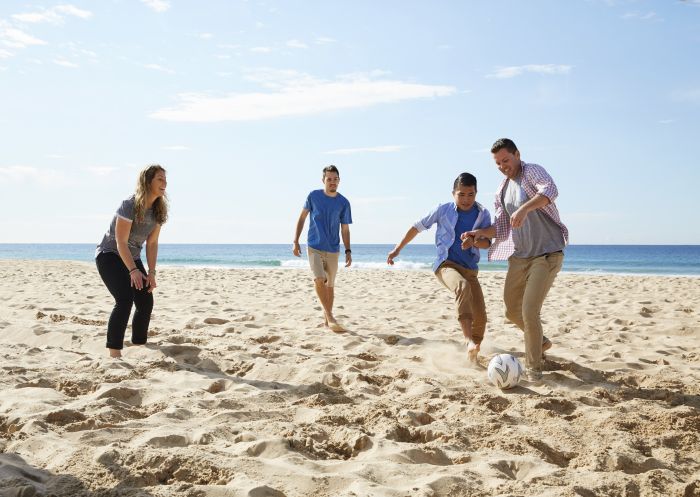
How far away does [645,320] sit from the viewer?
779 centimetres

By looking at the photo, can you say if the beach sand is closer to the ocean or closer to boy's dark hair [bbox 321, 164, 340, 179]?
boy's dark hair [bbox 321, 164, 340, 179]

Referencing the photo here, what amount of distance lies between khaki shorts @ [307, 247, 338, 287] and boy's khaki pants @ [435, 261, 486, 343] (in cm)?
209

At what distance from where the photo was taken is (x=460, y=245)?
5660 millimetres

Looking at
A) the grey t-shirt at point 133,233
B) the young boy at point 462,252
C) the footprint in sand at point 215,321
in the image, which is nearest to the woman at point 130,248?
the grey t-shirt at point 133,233

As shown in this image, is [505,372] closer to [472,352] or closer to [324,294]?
[472,352]

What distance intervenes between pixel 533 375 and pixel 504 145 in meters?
1.89

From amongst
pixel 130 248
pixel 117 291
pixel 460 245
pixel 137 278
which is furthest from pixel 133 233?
pixel 460 245

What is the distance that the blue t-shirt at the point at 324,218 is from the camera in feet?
24.8

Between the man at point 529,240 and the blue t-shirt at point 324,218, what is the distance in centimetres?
264

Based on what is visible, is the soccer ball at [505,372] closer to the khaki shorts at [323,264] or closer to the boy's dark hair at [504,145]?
the boy's dark hair at [504,145]

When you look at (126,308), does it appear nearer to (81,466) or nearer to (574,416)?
(81,466)

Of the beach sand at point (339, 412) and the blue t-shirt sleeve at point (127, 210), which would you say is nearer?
the beach sand at point (339, 412)

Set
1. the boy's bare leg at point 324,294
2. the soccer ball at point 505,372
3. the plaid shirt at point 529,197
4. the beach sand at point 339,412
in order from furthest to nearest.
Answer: the boy's bare leg at point 324,294
the plaid shirt at point 529,197
the soccer ball at point 505,372
the beach sand at point 339,412

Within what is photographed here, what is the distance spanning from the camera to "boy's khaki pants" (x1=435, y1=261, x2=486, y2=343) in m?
5.48
